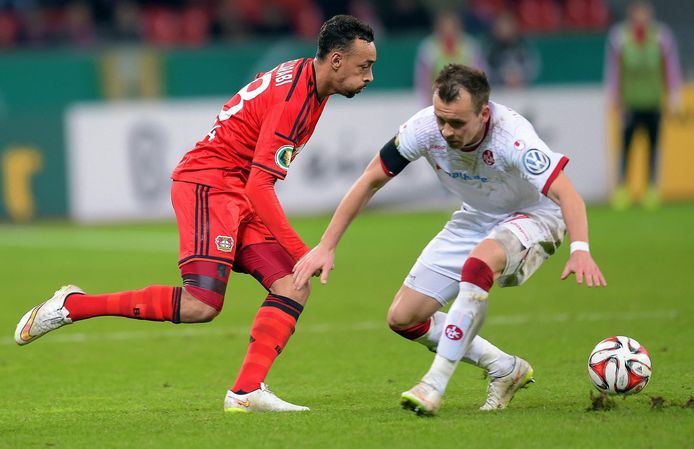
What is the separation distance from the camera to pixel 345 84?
6031mm

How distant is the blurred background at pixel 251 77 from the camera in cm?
1681

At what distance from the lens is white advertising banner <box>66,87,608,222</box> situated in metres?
16.7

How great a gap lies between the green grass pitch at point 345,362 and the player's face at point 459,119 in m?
1.26

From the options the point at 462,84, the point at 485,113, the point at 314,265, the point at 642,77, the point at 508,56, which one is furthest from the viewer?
the point at 508,56

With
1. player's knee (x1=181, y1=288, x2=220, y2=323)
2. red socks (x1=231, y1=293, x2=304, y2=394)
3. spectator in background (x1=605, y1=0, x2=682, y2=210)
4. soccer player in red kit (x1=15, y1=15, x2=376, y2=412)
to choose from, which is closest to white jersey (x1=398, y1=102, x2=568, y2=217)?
soccer player in red kit (x1=15, y1=15, x2=376, y2=412)

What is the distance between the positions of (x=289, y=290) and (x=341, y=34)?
1295 millimetres

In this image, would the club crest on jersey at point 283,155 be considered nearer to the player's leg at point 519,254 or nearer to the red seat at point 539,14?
the player's leg at point 519,254

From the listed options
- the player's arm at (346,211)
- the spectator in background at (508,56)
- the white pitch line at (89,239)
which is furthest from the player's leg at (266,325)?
the spectator in background at (508,56)

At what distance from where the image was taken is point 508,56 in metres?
18.4

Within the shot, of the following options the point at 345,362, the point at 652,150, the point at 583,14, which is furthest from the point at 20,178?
the point at 345,362

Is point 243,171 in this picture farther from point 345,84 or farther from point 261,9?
point 261,9

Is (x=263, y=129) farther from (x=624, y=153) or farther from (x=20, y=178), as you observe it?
(x=20, y=178)

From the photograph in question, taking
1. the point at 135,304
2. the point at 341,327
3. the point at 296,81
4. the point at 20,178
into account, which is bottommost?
the point at 20,178

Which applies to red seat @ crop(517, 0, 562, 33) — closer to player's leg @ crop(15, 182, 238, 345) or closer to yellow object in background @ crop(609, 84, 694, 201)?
yellow object in background @ crop(609, 84, 694, 201)
